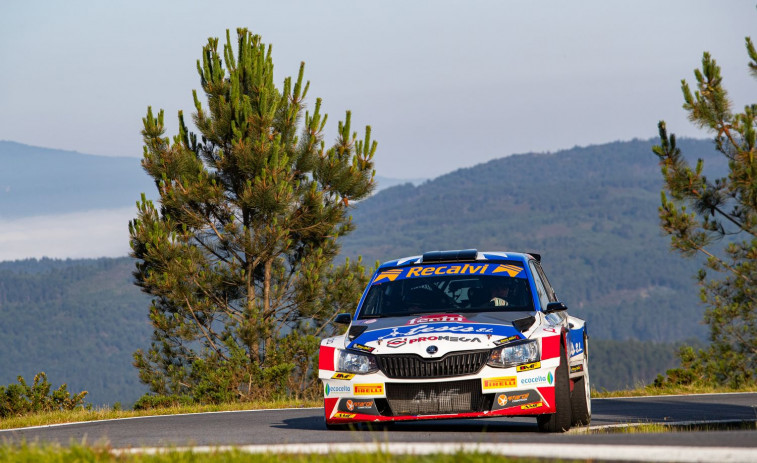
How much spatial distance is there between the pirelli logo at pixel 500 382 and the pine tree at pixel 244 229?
12.5 meters

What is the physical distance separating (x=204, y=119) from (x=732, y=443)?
55.8ft

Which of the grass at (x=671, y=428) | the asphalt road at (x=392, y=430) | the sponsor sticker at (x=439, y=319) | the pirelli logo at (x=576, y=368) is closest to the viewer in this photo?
the asphalt road at (x=392, y=430)

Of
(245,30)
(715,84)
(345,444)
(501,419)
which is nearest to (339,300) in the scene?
(245,30)

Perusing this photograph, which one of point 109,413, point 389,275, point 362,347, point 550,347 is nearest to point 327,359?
point 362,347

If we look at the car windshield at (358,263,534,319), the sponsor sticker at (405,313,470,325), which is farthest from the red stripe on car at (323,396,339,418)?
the car windshield at (358,263,534,319)

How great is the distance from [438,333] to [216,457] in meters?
2.87

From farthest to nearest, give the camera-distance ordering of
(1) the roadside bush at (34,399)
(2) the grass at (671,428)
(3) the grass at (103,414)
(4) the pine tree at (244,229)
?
(4) the pine tree at (244,229) → (1) the roadside bush at (34,399) → (3) the grass at (103,414) → (2) the grass at (671,428)

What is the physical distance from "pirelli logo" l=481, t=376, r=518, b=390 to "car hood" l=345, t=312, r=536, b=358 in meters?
0.28

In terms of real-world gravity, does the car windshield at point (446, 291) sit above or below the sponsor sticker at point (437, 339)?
above

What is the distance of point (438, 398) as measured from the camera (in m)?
8.44

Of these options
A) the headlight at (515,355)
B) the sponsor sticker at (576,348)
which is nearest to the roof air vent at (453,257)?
the sponsor sticker at (576,348)

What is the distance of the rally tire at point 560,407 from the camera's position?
8.67 metres

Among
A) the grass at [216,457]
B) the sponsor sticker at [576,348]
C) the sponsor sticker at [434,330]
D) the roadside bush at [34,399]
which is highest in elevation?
the sponsor sticker at [434,330]

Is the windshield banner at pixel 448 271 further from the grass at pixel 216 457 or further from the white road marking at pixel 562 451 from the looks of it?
the grass at pixel 216 457
